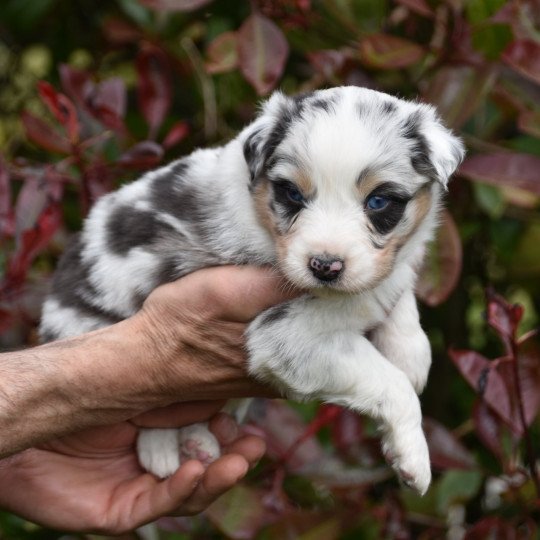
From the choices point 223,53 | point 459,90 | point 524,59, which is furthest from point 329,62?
point 524,59

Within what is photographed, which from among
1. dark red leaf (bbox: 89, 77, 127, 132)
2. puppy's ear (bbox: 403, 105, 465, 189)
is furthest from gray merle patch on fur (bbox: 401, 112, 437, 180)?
dark red leaf (bbox: 89, 77, 127, 132)

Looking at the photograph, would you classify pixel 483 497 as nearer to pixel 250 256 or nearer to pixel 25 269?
pixel 250 256

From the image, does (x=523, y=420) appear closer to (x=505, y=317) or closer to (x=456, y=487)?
(x=505, y=317)

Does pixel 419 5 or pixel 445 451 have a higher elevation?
pixel 419 5

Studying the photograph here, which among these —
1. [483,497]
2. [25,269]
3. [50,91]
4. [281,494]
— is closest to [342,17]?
[50,91]

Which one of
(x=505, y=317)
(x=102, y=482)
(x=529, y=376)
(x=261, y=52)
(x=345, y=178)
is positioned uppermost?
(x=345, y=178)
